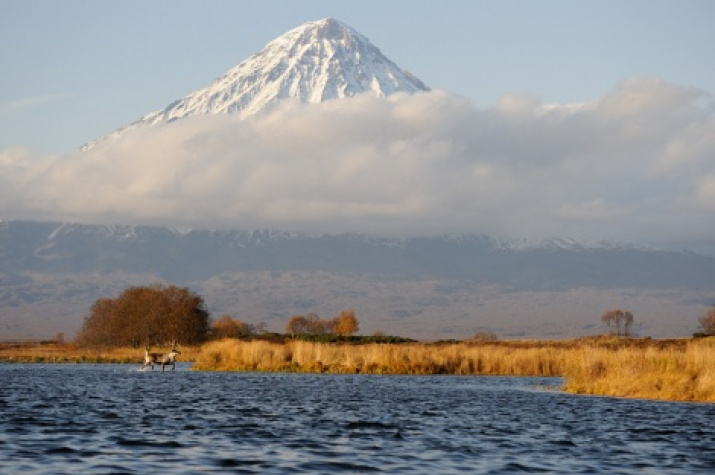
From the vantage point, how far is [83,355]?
12100 centimetres

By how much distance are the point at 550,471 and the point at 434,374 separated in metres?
53.4

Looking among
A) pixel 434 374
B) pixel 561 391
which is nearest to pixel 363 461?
pixel 561 391

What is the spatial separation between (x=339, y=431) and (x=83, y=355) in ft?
294

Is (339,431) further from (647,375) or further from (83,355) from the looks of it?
(83,355)

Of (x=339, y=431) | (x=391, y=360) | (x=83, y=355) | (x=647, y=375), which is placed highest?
(x=83, y=355)

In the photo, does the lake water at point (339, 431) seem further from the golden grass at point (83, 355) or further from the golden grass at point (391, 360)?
the golden grass at point (83, 355)

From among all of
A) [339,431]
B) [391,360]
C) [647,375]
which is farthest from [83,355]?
[339,431]

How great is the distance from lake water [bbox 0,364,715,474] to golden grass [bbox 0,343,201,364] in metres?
52.3

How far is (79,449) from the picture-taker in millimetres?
29312

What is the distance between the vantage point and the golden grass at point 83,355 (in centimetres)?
11125

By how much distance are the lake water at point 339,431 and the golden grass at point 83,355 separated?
5235 centimetres

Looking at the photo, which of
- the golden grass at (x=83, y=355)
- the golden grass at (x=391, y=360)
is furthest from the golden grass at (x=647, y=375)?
the golden grass at (x=83, y=355)

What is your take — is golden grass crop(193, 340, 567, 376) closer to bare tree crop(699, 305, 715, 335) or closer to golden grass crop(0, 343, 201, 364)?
golden grass crop(0, 343, 201, 364)

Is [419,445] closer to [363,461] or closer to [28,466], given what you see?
[363,461]
